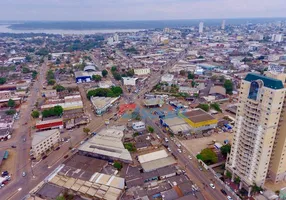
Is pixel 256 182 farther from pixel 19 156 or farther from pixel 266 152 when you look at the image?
pixel 19 156

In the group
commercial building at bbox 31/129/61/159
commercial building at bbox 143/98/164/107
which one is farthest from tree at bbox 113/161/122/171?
commercial building at bbox 143/98/164/107

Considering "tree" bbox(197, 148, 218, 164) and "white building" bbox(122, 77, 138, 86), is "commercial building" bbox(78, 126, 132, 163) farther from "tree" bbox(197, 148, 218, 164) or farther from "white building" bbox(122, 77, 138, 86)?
"white building" bbox(122, 77, 138, 86)

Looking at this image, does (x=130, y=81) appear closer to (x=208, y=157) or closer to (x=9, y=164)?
(x=208, y=157)

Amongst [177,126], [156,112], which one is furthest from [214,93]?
[177,126]

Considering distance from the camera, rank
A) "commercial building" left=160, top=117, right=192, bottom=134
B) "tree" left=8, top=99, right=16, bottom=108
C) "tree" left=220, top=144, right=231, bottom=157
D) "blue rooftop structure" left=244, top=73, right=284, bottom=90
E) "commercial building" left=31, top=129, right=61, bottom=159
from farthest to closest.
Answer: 1. "tree" left=8, top=99, right=16, bottom=108
2. "commercial building" left=160, top=117, right=192, bottom=134
3. "commercial building" left=31, top=129, right=61, bottom=159
4. "tree" left=220, top=144, right=231, bottom=157
5. "blue rooftop structure" left=244, top=73, right=284, bottom=90

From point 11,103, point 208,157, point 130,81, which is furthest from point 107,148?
point 130,81

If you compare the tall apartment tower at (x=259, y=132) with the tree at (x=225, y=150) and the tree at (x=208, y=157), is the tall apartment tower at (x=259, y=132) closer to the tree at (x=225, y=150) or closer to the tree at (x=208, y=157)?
the tree at (x=208, y=157)
